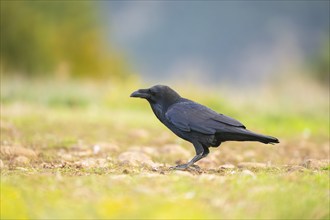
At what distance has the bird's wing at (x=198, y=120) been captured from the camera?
6.76 meters

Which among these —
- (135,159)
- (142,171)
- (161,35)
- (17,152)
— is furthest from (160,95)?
(161,35)

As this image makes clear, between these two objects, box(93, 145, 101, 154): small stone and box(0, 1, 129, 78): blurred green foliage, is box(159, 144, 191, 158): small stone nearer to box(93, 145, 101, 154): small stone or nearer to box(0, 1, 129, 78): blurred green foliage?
box(93, 145, 101, 154): small stone

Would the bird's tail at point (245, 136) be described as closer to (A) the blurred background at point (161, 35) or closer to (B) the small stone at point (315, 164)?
(B) the small stone at point (315, 164)

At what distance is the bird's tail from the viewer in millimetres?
6551

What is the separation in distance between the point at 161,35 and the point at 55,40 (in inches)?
4035

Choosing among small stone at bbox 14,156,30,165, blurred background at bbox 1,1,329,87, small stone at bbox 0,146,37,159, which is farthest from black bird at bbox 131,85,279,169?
blurred background at bbox 1,1,329,87

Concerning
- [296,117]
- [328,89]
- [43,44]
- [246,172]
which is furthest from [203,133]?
[43,44]

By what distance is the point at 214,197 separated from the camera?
5062 millimetres

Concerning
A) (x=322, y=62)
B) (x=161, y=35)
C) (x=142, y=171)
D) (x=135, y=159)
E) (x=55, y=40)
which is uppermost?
(x=161, y=35)

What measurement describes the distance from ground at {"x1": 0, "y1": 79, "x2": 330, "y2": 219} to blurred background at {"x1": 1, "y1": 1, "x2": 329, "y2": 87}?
16078mm

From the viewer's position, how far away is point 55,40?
3531cm

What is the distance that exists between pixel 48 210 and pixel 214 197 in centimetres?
116

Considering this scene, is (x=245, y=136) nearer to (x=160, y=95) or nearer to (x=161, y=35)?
(x=160, y=95)

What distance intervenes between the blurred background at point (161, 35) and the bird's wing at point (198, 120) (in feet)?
79.4
